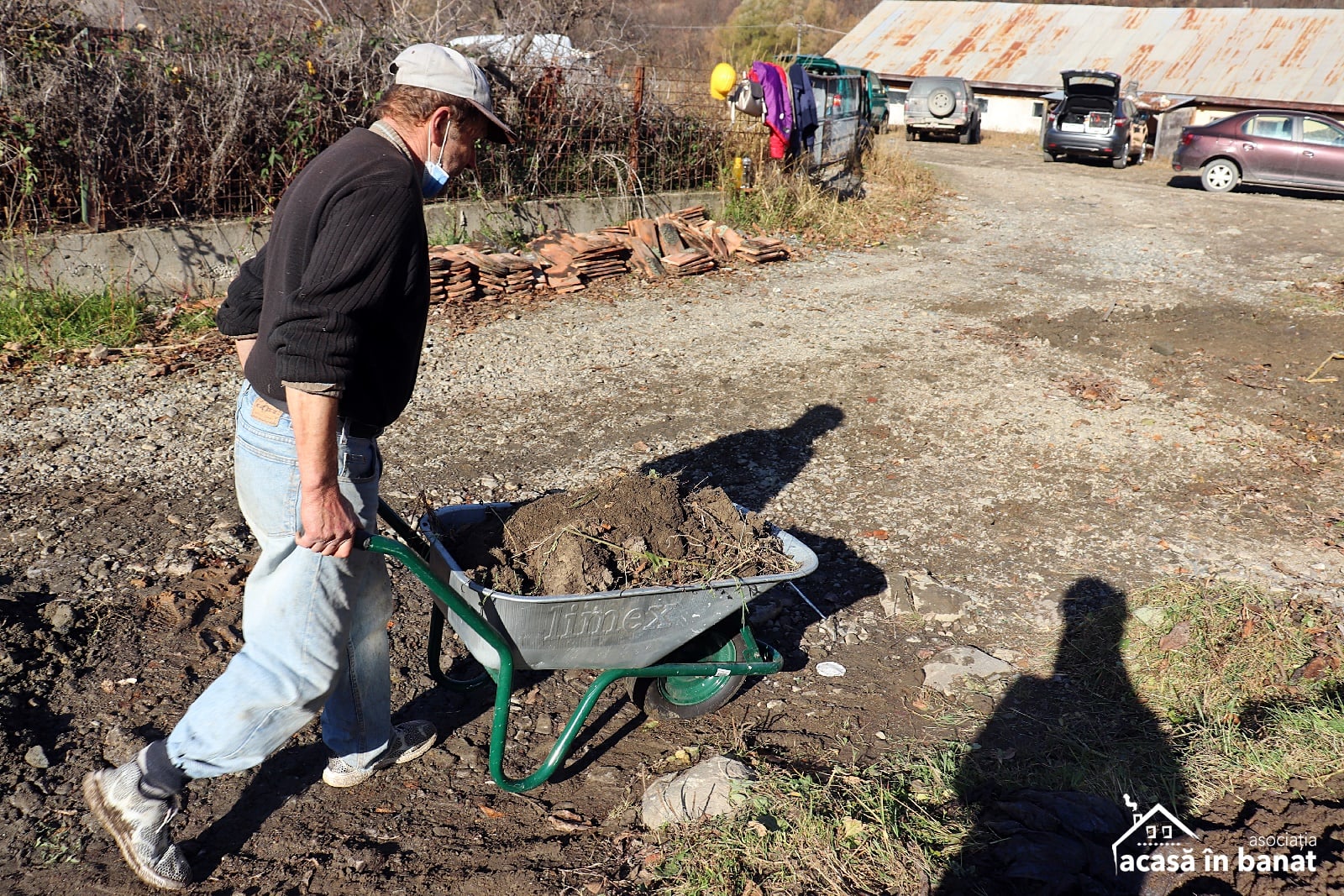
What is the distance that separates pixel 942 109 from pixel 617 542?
2362cm

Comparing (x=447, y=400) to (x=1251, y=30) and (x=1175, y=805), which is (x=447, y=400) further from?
(x=1251, y=30)

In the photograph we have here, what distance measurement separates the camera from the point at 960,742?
3064 millimetres

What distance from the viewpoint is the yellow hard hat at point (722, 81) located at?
409 inches

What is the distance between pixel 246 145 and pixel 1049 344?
677 centimetres

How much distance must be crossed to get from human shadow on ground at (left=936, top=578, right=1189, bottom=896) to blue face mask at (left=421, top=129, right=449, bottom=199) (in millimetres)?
2157

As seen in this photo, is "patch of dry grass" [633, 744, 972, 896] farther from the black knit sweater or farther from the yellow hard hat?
the yellow hard hat

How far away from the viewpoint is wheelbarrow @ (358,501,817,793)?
2.50 m

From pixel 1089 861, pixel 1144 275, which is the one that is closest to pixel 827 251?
pixel 1144 275

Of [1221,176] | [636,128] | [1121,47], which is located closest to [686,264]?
[636,128]

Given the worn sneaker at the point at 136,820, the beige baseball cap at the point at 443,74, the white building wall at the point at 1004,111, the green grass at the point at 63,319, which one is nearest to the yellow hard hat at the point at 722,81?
the green grass at the point at 63,319

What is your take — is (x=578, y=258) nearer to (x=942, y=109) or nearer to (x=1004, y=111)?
(x=942, y=109)

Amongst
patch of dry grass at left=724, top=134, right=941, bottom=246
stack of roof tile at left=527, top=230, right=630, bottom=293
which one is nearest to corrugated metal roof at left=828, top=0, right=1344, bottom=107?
patch of dry grass at left=724, top=134, right=941, bottom=246

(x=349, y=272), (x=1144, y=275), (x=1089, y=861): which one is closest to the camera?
(x=349, y=272)

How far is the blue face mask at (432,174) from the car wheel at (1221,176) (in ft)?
55.8
